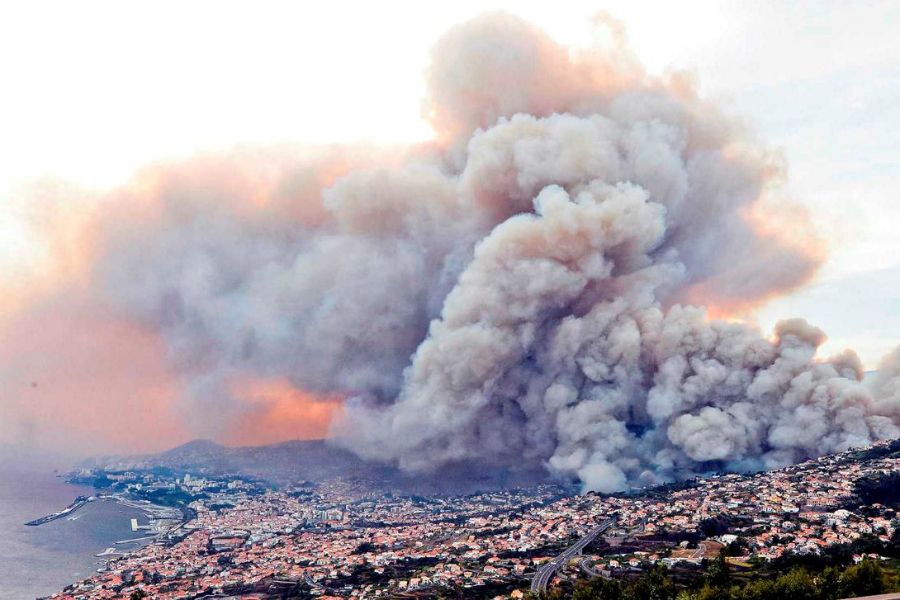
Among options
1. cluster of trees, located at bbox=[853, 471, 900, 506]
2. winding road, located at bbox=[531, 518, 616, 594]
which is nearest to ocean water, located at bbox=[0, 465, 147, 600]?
winding road, located at bbox=[531, 518, 616, 594]

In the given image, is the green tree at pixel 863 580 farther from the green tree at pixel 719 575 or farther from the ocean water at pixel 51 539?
the ocean water at pixel 51 539

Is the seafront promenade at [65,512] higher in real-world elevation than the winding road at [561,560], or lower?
higher

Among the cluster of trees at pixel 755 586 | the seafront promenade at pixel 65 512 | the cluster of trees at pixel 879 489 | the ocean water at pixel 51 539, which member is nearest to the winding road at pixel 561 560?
the cluster of trees at pixel 755 586

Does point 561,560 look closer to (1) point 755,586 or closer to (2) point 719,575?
(2) point 719,575

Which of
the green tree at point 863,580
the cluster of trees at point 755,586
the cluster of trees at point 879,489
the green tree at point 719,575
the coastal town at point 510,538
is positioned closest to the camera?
the green tree at point 863,580

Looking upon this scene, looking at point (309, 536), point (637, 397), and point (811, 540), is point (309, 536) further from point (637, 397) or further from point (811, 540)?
point (811, 540)

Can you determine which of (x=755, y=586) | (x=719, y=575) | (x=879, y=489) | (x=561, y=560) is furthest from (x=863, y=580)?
(x=879, y=489)
